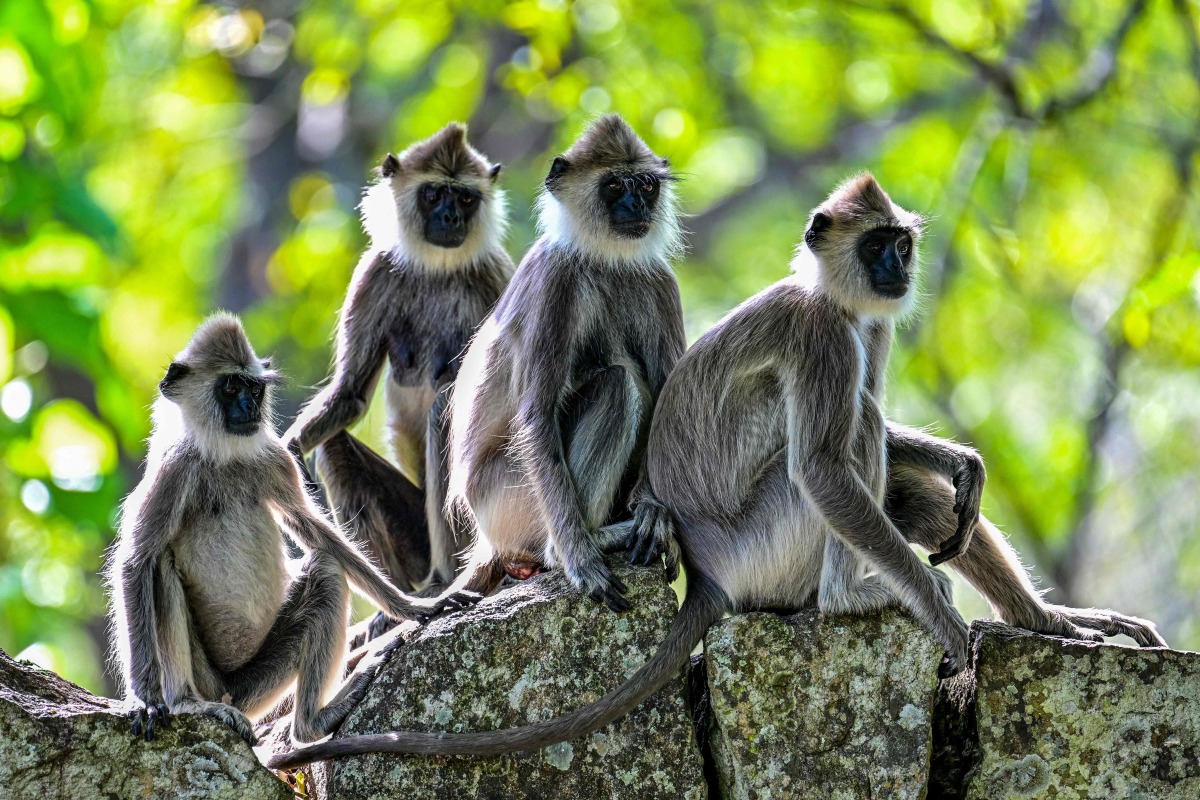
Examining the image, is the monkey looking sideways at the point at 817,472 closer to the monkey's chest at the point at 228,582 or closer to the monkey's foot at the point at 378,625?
the monkey's chest at the point at 228,582

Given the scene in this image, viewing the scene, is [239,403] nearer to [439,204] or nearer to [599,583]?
[599,583]

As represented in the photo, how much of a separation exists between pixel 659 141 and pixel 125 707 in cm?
585

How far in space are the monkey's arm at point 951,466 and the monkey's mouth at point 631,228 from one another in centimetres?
119

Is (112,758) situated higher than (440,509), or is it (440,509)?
(112,758)

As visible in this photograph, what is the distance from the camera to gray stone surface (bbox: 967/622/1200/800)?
446cm

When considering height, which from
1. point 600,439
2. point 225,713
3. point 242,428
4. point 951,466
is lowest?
point 225,713

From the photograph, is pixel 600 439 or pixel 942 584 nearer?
pixel 942 584

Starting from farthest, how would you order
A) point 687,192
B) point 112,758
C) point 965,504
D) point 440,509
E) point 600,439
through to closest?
point 687,192, point 440,509, point 600,439, point 965,504, point 112,758

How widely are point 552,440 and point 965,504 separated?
4.85ft

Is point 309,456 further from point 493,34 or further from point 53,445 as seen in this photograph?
point 493,34

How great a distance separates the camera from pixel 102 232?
306 inches

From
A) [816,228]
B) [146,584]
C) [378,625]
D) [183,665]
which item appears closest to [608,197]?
[816,228]

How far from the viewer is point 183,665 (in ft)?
14.9

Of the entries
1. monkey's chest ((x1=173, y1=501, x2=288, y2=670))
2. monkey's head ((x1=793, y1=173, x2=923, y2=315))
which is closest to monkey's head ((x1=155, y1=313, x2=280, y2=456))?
monkey's chest ((x1=173, y1=501, x2=288, y2=670))
